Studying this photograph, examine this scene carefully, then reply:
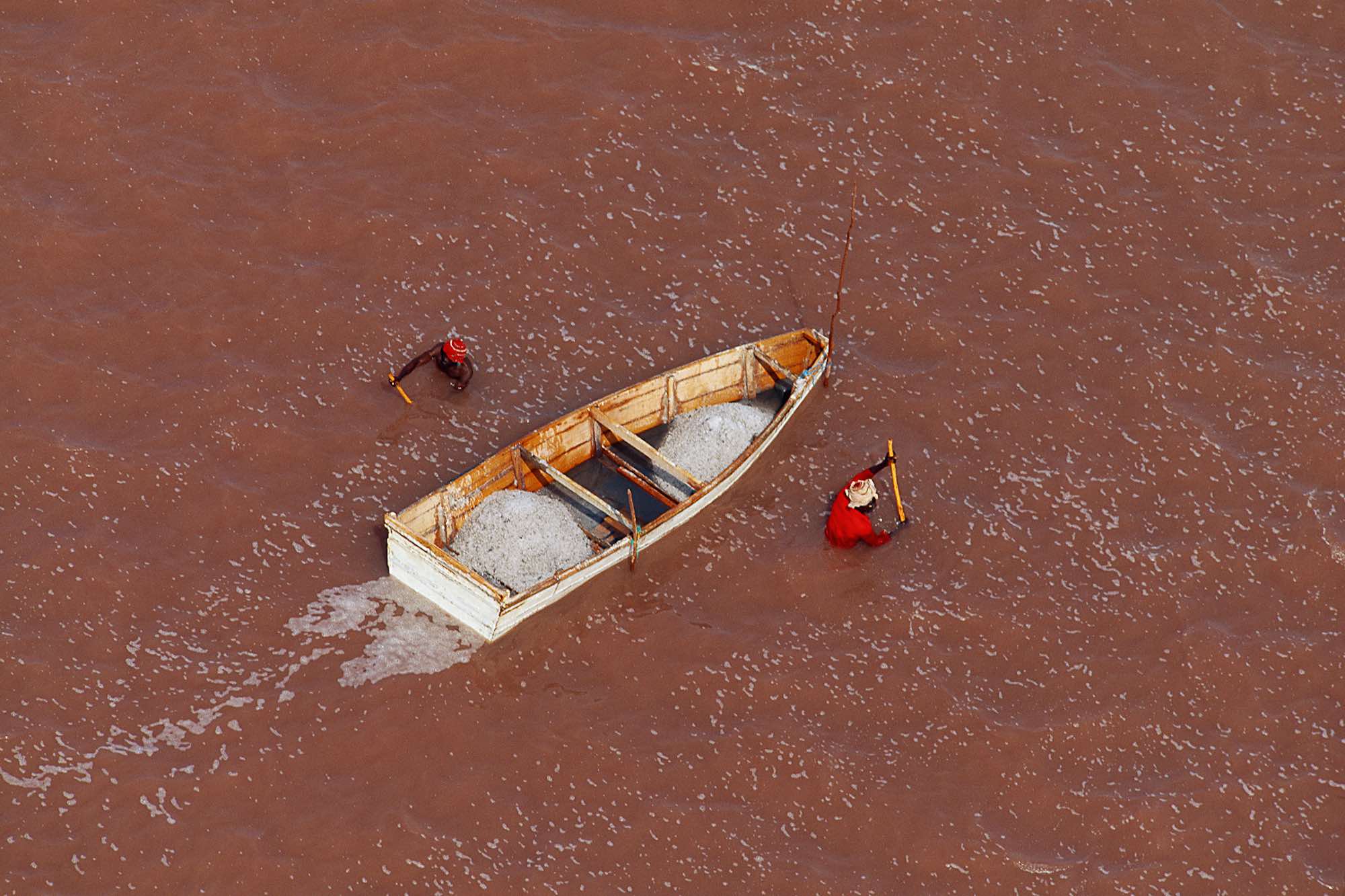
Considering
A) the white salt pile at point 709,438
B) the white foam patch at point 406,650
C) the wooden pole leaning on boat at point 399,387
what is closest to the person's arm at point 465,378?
the wooden pole leaning on boat at point 399,387

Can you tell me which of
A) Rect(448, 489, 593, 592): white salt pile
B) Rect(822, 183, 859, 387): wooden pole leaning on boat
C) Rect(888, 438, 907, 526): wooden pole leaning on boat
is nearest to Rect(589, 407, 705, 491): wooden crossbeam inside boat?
Rect(448, 489, 593, 592): white salt pile

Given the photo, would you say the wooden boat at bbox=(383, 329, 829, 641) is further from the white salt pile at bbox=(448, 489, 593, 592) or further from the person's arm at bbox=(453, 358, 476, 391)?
the person's arm at bbox=(453, 358, 476, 391)

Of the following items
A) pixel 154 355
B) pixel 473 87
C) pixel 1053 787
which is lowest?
pixel 1053 787

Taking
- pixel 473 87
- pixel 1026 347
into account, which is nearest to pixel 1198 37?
pixel 1026 347

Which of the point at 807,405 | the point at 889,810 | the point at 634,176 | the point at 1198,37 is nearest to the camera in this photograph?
the point at 889,810

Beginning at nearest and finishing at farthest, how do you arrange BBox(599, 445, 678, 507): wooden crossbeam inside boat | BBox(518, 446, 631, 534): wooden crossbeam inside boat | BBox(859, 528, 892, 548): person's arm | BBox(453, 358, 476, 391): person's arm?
BBox(518, 446, 631, 534): wooden crossbeam inside boat, BBox(859, 528, 892, 548): person's arm, BBox(599, 445, 678, 507): wooden crossbeam inside boat, BBox(453, 358, 476, 391): person's arm

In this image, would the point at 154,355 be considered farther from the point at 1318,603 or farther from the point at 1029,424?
the point at 1318,603

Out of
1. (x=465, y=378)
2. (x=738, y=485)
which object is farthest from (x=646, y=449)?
(x=465, y=378)
